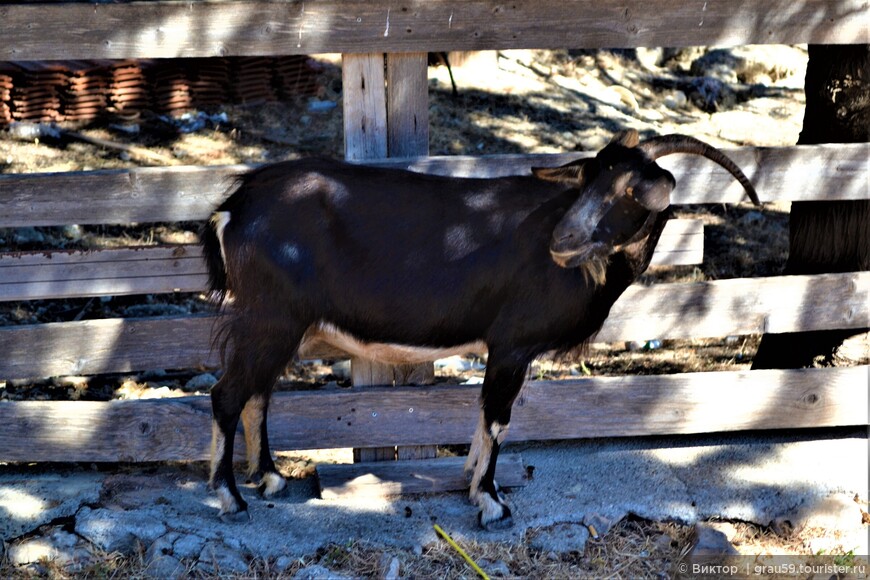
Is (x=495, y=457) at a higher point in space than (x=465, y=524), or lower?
higher

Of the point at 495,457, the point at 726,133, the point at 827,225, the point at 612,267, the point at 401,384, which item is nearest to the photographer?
the point at 612,267

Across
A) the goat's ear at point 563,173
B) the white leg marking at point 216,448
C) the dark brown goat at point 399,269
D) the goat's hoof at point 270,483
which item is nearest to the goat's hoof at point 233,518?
the white leg marking at point 216,448

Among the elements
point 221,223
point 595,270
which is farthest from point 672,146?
point 221,223

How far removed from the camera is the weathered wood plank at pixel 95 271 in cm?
524

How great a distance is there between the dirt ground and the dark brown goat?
1.03 metres

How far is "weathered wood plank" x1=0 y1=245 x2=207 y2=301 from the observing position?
524 centimetres

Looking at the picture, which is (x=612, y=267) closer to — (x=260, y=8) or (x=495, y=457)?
(x=495, y=457)

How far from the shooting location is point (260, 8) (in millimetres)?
5055

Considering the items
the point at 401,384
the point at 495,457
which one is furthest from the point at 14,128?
the point at 495,457

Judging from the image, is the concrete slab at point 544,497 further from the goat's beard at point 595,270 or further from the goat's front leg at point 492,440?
the goat's beard at point 595,270

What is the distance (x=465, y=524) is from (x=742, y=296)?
198cm

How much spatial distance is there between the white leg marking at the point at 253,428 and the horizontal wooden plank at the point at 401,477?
37 centimetres

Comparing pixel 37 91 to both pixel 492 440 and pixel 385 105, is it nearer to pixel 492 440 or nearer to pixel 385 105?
pixel 385 105

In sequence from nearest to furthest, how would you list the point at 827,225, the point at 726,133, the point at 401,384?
the point at 401,384 < the point at 827,225 < the point at 726,133
